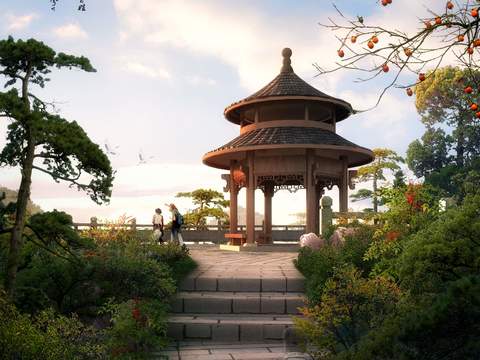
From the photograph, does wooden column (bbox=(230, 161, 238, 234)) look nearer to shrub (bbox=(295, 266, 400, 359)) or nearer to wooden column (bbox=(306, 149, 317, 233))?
wooden column (bbox=(306, 149, 317, 233))

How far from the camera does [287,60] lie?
25172mm

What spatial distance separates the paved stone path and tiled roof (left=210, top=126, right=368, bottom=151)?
688 centimetres

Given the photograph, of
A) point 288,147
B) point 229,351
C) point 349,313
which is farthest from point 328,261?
point 288,147

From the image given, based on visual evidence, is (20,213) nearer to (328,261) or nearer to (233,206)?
(328,261)

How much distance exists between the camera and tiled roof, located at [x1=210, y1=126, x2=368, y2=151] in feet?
67.8

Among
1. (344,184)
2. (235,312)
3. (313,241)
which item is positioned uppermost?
(344,184)

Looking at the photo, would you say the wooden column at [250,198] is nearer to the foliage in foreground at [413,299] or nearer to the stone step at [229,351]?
the foliage in foreground at [413,299]

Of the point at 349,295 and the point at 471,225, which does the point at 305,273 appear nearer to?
the point at 349,295

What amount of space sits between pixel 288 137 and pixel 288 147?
2.31ft

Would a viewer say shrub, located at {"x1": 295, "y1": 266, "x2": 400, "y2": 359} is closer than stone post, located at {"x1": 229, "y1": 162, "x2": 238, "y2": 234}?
Yes

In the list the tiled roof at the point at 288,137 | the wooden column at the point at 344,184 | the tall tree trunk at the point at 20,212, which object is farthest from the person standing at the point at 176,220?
the tall tree trunk at the point at 20,212

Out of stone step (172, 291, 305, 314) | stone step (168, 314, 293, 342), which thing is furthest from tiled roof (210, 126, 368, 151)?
stone step (168, 314, 293, 342)

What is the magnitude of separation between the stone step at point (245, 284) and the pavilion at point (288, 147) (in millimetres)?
8315

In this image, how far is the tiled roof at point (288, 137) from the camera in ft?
67.8
